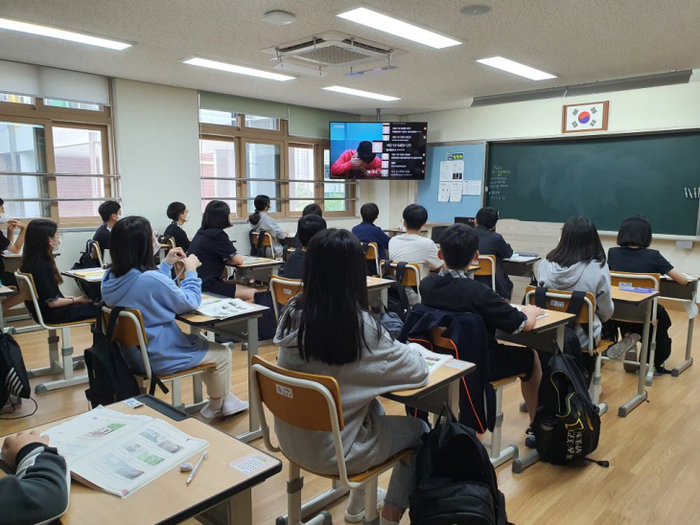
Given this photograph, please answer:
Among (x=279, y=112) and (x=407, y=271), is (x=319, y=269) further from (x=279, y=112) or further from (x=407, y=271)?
(x=279, y=112)

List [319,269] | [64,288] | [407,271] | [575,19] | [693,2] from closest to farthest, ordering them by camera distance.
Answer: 1. [319,269]
2. [693,2]
3. [575,19]
4. [407,271]
5. [64,288]

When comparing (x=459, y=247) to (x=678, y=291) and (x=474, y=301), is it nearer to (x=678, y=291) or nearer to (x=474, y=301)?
(x=474, y=301)

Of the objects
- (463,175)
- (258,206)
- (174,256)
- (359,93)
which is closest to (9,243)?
(258,206)

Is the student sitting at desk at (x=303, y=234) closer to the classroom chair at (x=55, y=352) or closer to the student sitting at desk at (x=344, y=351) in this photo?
the classroom chair at (x=55, y=352)

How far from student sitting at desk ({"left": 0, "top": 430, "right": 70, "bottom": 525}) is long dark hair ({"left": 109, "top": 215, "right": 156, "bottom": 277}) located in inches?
58.1

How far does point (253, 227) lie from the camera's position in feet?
23.1

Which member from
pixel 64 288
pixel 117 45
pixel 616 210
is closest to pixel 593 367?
pixel 616 210

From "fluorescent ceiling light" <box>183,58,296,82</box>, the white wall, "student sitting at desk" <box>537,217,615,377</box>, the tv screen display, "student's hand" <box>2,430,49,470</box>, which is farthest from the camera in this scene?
the tv screen display

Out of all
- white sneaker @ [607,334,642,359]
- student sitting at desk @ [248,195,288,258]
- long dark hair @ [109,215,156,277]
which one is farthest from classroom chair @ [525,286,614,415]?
student sitting at desk @ [248,195,288,258]

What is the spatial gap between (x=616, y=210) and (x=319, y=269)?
619 cm

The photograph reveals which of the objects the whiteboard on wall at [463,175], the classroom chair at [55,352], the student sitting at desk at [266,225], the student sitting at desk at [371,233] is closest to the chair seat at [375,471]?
the classroom chair at [55,352]

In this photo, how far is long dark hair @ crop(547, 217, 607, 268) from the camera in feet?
10.1

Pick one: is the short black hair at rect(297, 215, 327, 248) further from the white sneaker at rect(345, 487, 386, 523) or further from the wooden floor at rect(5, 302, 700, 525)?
the white sneaker at rect(345, 487, 386, 523)

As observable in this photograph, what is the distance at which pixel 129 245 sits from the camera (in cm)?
250
